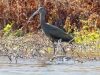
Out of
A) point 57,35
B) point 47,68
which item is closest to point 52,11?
point 57,35

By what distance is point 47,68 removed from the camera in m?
10.8

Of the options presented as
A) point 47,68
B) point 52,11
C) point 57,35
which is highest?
point 52,11

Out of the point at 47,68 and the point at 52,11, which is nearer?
the point at 47,68

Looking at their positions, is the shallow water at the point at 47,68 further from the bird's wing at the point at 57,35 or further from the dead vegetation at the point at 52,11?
the dead vegetation at the point at 52,11

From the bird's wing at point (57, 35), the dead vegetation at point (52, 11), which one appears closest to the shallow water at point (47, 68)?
the bird's wing at point (57, 35)

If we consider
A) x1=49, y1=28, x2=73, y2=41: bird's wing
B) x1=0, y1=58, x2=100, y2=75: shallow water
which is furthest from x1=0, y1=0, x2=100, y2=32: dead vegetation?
x1=0, y1=58, x2=100, y2=75: shallow water

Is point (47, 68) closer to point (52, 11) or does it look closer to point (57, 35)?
point (57, 35)

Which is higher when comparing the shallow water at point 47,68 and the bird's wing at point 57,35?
the bird's wing at point 57,35

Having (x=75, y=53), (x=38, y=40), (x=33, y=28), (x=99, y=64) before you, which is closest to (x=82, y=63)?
(x=99, y=64)

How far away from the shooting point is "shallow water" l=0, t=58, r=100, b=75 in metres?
10.1

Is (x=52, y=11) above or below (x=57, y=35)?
above

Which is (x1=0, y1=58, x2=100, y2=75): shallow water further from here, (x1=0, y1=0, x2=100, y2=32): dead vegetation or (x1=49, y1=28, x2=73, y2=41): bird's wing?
(x1=0, y1=0, x2=100, y2=32): dead vegetation

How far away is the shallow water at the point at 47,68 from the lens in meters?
10.1

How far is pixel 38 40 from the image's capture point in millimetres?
14078
